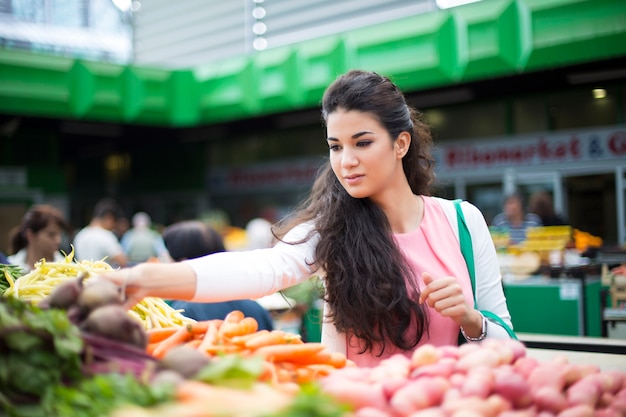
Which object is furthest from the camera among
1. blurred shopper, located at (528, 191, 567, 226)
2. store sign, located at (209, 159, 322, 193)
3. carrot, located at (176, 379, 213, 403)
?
store sign, located at (209, 159, 322, 193)

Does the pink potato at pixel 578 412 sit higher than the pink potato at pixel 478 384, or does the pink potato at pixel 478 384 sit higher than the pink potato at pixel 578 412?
the pink potato at pixel 478 384

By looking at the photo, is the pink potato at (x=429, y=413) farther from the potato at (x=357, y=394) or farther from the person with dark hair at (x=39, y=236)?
the person with dark hair at (x=39, y=236)

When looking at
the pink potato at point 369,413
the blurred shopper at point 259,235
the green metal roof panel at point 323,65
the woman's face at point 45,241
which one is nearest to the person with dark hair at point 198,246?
the woman's face at point 45,241

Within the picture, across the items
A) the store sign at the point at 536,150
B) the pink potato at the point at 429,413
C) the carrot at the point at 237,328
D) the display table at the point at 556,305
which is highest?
the store sign at the point at 536,150

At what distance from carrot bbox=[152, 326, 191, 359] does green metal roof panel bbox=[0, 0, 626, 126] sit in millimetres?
8680

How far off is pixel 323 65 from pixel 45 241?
7430 millimetres

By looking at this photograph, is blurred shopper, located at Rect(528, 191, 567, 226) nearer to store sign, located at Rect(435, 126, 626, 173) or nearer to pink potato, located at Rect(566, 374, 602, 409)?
store sign, located at Rect(435, 126, 626, 173)

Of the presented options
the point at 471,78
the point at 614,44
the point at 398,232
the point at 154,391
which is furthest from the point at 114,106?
the point at 154,391

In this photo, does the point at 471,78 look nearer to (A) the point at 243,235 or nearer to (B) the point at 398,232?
(A) the point at 243,235

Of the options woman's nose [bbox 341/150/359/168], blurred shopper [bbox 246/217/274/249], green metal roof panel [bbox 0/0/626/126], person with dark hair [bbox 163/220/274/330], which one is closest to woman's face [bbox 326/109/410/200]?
woman's nose [bbox 341/150/359/168]

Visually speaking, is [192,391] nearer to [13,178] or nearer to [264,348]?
[264,348]

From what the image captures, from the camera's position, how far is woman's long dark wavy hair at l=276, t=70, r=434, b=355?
6.96ft

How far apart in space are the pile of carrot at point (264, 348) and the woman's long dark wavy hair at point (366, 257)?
208mm

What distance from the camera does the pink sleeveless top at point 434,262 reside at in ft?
7.14
